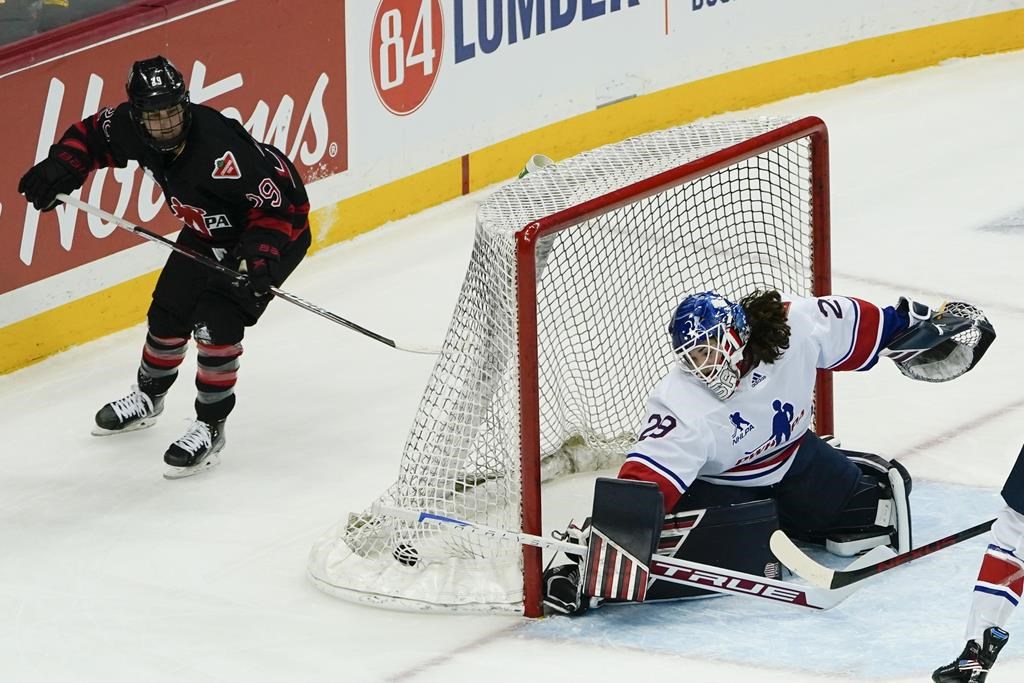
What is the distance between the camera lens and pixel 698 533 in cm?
383

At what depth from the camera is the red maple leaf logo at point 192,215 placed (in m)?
4.73

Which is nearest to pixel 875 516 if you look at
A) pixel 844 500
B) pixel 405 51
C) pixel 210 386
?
pixel 844 500

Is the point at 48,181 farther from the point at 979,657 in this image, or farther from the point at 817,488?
the point at 979,657

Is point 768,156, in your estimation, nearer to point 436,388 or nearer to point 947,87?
point 436,388

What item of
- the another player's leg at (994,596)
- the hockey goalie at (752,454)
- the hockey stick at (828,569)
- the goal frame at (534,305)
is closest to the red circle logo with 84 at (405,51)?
the goal frame at (534,305)

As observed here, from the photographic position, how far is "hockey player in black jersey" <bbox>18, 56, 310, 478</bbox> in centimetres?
464

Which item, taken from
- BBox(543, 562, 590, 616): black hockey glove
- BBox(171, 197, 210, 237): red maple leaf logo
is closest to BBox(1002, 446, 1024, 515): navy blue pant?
BBox(543, 562, 590, 616): black hockey glove

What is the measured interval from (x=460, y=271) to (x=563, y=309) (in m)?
1.95

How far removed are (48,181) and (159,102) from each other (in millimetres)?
427

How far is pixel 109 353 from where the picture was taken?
5715 mm

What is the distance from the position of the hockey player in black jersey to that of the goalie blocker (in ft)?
4.05

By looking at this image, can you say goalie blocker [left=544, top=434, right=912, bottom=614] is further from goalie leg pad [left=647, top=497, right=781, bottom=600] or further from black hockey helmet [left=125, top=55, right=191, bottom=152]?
black hockey helmet [left=125, top=55, right=191, bottom=152]

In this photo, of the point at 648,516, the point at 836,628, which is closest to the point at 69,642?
the point at 648,516

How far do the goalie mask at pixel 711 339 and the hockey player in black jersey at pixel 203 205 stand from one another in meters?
1.33
